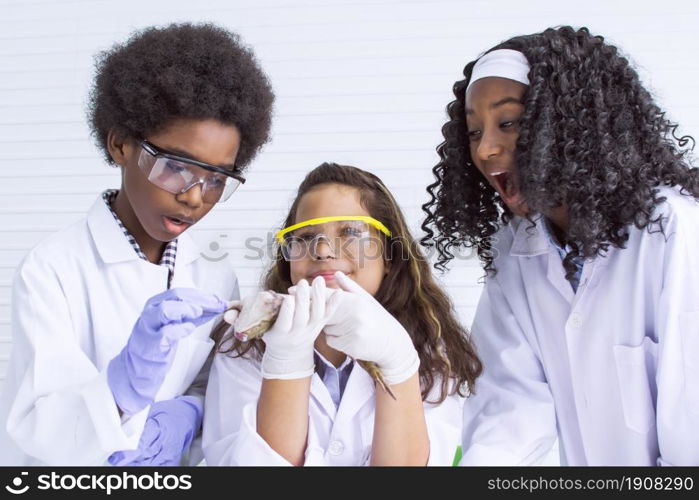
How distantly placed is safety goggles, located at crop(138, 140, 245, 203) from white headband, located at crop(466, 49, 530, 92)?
77 cm

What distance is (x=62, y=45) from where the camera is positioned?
3.85 m

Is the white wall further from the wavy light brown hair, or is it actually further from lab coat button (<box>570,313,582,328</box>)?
lab coat button (<box>570,313,582,328</box>)

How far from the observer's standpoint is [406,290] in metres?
2.21

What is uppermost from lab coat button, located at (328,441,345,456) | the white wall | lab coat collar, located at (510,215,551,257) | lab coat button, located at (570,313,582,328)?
the white wall

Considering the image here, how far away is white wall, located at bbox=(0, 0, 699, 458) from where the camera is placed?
344 cm

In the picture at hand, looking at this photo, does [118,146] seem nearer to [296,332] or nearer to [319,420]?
[296,332]

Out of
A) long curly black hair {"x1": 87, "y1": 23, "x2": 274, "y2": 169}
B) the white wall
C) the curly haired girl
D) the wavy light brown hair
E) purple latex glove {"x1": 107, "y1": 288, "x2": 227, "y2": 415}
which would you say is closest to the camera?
purple latex glove {"x1": 107, "y1": 288, "x2": 227, "y2": 415}

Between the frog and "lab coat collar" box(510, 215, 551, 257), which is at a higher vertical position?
"lab coat collar" box(510, 215, 551, 257)

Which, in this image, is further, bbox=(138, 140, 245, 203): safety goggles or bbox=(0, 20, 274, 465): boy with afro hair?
bbox=(138, 140, 245, 203): safety goggles

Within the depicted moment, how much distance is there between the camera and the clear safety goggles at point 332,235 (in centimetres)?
203

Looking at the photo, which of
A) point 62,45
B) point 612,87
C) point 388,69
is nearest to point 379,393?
point 612,87

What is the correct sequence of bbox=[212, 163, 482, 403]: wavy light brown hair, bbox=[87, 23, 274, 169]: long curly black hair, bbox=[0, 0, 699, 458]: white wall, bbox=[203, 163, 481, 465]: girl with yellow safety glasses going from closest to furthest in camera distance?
1. bbox=[203, 163, 481, 465]: girl with yellow safety glasses
2. bbox=[87, 23, 274, 169]: long curly black hair
3. bbox=[212, 163, 482, 403]: wavy light brown hair
4. bbox=[0, 0, 699, 458]: white wall
